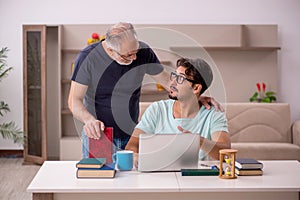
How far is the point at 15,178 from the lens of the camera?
534cm

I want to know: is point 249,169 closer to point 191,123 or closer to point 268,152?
point 191,123

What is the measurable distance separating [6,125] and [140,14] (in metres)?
1.92

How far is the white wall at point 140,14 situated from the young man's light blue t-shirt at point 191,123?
3.44 m

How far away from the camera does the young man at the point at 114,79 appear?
10.00 ft

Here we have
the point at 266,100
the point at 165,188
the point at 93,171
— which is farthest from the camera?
the point at 266,100

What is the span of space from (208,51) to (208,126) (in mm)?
3412

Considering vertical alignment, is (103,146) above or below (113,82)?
below

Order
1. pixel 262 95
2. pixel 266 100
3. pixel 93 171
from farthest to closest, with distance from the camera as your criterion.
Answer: pixel 262 95 → pixel 266 100 → pixel 93 171

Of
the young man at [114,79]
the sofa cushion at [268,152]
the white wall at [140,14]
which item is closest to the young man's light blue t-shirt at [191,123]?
the young man at [114,79]

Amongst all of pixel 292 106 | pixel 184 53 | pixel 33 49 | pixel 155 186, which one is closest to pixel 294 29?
pixel 292 106

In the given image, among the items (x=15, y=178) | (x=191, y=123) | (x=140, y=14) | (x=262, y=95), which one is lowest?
(x=15, y=178)

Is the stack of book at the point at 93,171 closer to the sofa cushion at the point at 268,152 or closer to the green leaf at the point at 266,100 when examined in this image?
the sofa cushion at the point at 268,152

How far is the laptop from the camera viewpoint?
268 centimetres

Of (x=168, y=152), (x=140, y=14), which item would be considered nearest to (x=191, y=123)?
(x=168, y=152)
